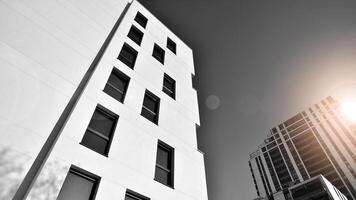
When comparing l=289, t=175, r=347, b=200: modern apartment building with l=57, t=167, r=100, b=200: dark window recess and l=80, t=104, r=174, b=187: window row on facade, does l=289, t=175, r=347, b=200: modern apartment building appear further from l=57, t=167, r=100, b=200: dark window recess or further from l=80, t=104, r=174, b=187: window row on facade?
l=57, t=167, r=100, b=200: dark window recess

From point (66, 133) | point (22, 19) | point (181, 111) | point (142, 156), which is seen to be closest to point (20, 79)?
point (66, 133)

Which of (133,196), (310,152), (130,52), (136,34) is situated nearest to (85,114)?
(133,196)

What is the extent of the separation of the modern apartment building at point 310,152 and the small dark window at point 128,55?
83958 millimetres

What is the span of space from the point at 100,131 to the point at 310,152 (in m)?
107

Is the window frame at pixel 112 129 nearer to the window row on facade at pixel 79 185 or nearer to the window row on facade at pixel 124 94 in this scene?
the window row on facade at pixel 79 185

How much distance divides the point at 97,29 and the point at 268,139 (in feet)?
403

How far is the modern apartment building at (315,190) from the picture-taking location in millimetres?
47247

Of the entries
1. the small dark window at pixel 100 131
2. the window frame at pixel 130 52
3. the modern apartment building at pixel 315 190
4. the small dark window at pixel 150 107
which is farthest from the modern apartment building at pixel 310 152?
the small dark window at pixel 100 131

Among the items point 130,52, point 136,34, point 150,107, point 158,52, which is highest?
point 136,34

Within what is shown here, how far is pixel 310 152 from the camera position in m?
89.4

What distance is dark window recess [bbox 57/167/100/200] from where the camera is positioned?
209 inches

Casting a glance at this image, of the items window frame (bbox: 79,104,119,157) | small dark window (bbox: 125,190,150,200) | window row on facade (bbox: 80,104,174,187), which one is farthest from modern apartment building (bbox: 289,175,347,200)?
window frame (bbox: 79,104,119,157)

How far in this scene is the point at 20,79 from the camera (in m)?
6.27

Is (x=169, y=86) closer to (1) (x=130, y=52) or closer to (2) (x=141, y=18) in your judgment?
(1) (x=130, y=52)
